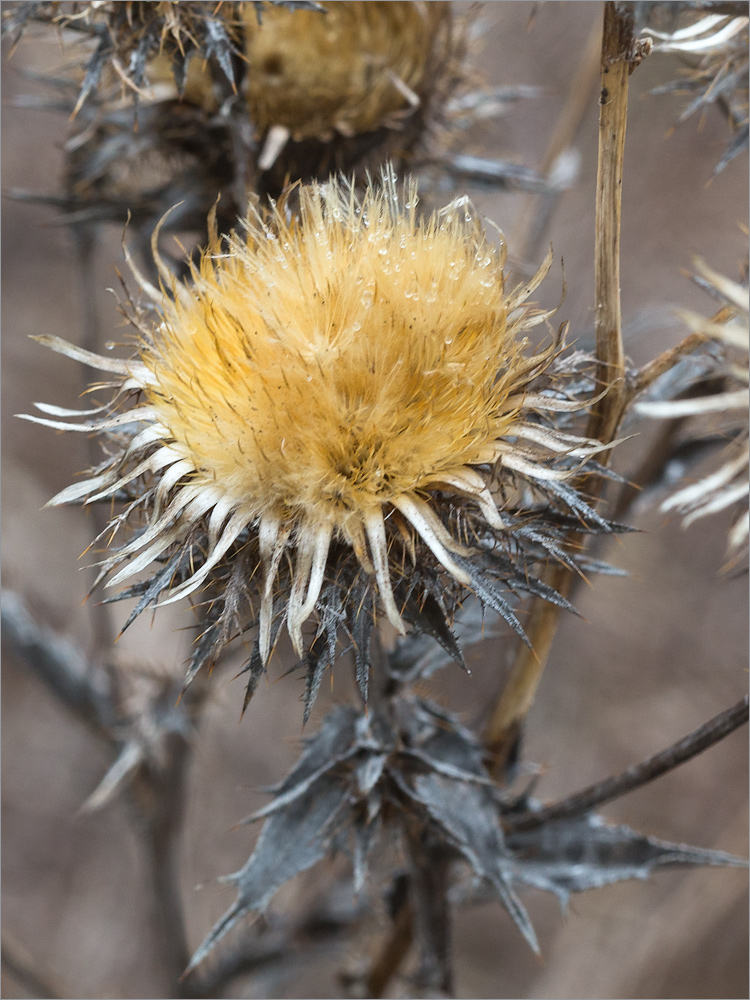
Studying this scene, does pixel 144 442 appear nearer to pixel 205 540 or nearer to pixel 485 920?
pixel 205 540

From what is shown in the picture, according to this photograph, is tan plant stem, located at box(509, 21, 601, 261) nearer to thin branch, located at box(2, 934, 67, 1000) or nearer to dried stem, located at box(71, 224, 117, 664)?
dried stem, located at box(71, 224, 117, 664)

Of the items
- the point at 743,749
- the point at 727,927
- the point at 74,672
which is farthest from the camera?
the point at 743,749

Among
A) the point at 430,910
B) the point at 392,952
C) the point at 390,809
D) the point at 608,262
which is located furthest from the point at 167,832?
the point at 608,262

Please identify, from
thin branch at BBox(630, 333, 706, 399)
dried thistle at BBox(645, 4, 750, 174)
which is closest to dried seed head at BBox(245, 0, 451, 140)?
dried thistle at BBox(645, 4, 750, 174)

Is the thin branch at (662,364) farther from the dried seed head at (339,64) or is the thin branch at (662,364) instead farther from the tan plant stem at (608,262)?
the dried seed head at (339,64)

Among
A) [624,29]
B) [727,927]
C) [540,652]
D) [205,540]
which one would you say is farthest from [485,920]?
[624,29]
